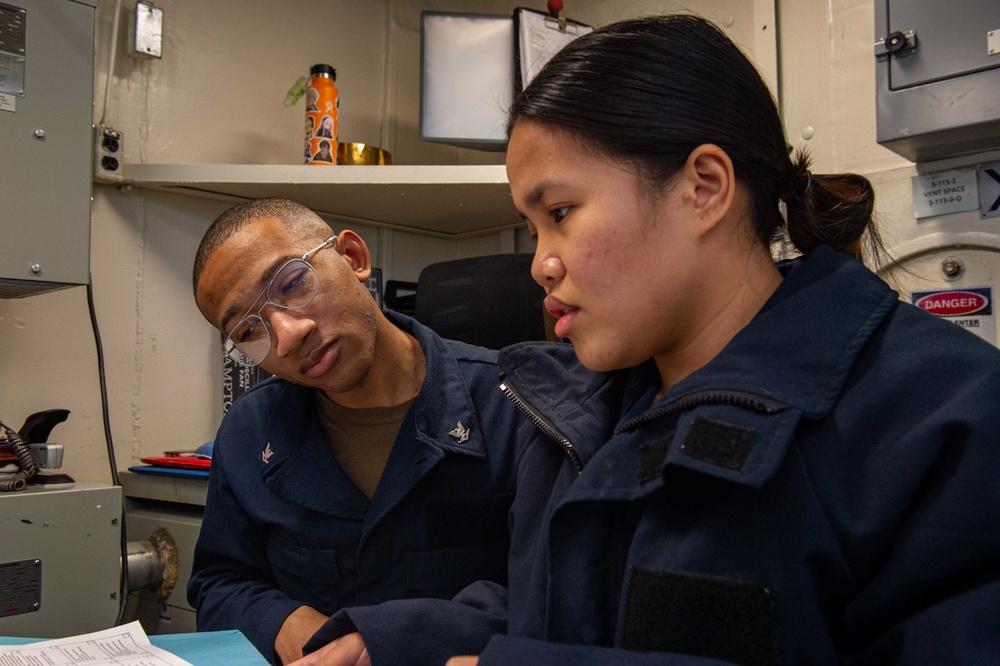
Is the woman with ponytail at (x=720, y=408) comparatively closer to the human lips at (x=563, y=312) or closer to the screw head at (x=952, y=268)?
the human lips at (x=563, y=312)

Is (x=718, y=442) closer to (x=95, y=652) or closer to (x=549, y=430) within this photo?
(x=549, y=430)

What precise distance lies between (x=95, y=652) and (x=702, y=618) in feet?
2.57

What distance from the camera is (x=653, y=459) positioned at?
0.69 metres

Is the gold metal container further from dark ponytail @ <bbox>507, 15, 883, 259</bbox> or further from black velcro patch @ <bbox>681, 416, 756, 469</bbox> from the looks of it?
black velcro patch @ <bbox>681, 416, 756, 469</bbox>

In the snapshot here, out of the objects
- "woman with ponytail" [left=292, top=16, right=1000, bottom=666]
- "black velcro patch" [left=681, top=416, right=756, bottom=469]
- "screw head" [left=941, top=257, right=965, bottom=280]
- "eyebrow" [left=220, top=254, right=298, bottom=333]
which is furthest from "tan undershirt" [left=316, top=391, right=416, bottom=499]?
"screw head" [left=941, top=257, right=965, bottom=280]

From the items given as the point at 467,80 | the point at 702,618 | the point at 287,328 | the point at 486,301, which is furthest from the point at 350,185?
the point at 702,618

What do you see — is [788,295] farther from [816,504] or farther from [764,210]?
[816,504]

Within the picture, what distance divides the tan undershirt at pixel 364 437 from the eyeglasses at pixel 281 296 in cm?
17

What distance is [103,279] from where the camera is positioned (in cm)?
203

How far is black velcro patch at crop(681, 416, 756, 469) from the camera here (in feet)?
2.04

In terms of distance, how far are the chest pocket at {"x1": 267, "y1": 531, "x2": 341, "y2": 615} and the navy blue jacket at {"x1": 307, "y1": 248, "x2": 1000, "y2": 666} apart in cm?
54

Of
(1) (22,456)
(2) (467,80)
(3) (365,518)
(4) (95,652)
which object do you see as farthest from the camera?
(2) (467,80)

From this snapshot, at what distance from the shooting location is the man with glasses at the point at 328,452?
118cm

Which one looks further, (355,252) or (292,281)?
(355,252)
